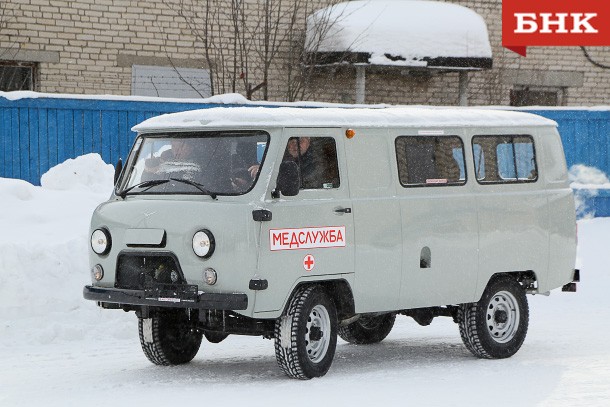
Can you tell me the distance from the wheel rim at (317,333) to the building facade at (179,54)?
37.6ft

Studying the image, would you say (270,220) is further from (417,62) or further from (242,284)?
(417,62)

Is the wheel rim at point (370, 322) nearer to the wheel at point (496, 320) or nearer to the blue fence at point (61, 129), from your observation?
the wheel at point (496, 320)

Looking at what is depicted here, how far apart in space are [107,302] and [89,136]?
8081 millimetres

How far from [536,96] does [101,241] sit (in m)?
17.3

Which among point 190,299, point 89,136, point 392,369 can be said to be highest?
point 89,136

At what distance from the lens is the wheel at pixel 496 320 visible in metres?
11.0

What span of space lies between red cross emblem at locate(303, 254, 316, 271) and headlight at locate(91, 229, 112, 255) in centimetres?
139

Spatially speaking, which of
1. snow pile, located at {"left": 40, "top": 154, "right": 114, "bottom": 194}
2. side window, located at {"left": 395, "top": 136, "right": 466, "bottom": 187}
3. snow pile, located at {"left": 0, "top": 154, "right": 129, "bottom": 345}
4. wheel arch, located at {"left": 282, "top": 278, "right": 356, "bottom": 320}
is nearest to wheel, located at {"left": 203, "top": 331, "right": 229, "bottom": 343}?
wheel arch, located at {"left": 282, "top": 278, "right": 356, "bottom": 320}

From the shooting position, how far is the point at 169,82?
2208 centimetres

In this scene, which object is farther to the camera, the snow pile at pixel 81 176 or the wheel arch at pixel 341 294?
the snow pile at pixel 81 176

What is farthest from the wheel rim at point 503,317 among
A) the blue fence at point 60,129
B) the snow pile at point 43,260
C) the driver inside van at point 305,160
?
the blue fence at point 60,129

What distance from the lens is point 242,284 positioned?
9336 millimetres

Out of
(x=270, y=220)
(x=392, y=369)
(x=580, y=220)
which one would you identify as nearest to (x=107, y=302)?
(x=270, y=220)

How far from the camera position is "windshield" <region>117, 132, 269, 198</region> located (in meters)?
9.77
